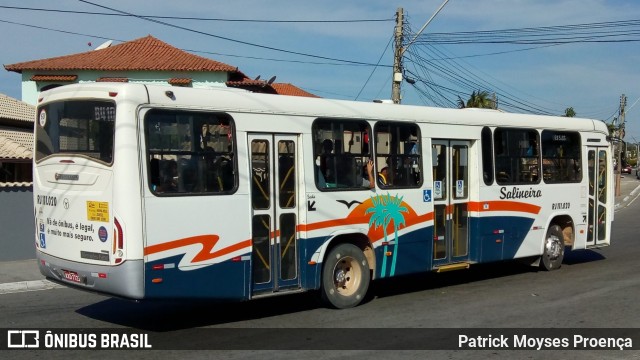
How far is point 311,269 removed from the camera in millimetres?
9273

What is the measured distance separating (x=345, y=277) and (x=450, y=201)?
102 inches

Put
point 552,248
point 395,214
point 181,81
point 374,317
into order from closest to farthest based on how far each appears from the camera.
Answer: point 374,317 < point 395,214 < point 552,248 < point 181,81

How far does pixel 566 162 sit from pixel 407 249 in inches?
196

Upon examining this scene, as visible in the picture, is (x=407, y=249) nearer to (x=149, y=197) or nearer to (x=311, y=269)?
(x=311, y=269)

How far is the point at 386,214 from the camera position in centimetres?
1028

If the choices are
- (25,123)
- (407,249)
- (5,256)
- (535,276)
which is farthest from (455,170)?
(25,123)

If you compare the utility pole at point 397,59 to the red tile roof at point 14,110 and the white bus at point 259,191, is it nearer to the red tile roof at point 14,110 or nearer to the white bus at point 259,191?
the white bus at point 259,191

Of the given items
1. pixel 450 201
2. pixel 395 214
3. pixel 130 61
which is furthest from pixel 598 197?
pixel 130 61

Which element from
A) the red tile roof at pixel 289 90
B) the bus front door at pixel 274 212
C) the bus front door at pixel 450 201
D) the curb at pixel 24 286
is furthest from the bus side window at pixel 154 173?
the red tile roof at pixel 289 90

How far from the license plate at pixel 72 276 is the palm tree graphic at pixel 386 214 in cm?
409

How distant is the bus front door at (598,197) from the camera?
14.5 m

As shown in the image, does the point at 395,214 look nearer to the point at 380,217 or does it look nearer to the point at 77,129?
the point at 380,217

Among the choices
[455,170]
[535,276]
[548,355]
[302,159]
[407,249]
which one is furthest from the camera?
[535,276]

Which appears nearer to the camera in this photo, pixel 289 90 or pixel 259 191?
pixel 259 191
